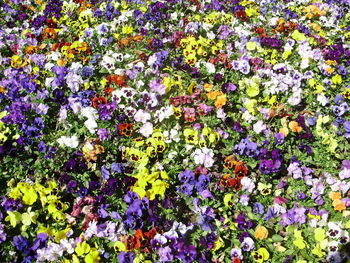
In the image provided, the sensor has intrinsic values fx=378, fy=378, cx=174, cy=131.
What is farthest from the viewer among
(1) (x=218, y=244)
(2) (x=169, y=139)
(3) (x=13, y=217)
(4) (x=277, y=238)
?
(2) (x=169, y=139)

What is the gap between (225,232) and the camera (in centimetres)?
428

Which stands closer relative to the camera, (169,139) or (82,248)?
(82,248)

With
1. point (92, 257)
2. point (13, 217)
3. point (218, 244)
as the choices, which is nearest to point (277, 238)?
point (218, 244)

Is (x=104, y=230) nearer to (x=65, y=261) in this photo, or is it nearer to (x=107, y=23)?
(x=65, y=261)

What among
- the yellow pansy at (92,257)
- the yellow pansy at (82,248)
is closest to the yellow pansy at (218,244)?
the yellow pansy at (92,257)

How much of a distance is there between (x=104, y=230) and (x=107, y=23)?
181 inches

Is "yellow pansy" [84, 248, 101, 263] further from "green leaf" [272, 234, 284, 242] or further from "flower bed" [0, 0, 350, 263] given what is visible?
"green leaf" [272, 234, 284, 242]

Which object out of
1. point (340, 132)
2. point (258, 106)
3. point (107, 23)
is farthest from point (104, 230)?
point (107, 23)

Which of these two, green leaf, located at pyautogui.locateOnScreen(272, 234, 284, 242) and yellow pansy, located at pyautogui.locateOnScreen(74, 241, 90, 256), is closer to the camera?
yellow pansy, located at pyautogui.locateOnScreen(74, 241, 90, 256)

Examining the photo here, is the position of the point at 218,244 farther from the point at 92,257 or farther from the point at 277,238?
the point at 92,257

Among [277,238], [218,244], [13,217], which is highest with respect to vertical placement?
[13,217]

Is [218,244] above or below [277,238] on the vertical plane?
above

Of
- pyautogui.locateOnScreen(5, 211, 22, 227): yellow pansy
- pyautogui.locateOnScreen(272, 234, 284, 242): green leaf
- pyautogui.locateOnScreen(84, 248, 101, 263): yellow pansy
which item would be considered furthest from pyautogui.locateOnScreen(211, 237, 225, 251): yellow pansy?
pyautogui.locateOnScreen(5, 211, 22, 227): yellow pansy

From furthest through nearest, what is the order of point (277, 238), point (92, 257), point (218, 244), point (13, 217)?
point (277, 238)
point (218, 244)
point (13, 217)
point (92, 257)
